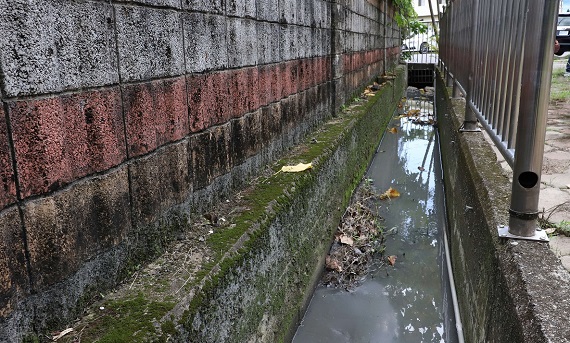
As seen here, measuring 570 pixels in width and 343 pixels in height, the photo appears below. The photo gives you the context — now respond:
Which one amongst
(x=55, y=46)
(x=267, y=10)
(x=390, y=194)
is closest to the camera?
(x=55, y=46)

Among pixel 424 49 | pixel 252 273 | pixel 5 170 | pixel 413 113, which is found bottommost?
pixel 413 113

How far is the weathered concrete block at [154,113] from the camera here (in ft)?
5.27

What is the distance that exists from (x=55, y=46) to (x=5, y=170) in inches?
13.7

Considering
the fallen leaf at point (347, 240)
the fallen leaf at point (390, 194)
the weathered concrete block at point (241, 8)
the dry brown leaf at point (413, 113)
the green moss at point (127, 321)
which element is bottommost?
the fallen leaf at point (390, 194)

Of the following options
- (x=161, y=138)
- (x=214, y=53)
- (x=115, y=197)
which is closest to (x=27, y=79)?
(x=115, y=197)

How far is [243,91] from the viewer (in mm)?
2510

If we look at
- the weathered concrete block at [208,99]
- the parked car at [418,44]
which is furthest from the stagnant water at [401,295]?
the parked car at [418,44]

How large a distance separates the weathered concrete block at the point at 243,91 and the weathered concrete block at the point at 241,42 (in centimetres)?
5

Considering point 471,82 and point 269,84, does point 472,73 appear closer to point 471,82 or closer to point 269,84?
point 471,82

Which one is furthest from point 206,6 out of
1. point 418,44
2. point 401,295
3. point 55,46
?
point 418,44

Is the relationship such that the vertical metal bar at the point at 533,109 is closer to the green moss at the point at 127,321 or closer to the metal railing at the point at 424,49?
the green moss at the point at 127,321

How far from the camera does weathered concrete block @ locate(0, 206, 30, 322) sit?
Result: 1.13 m

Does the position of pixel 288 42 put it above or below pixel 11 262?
above

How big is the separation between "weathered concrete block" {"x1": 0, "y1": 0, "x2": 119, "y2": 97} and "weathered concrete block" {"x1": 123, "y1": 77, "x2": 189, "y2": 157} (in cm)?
13
